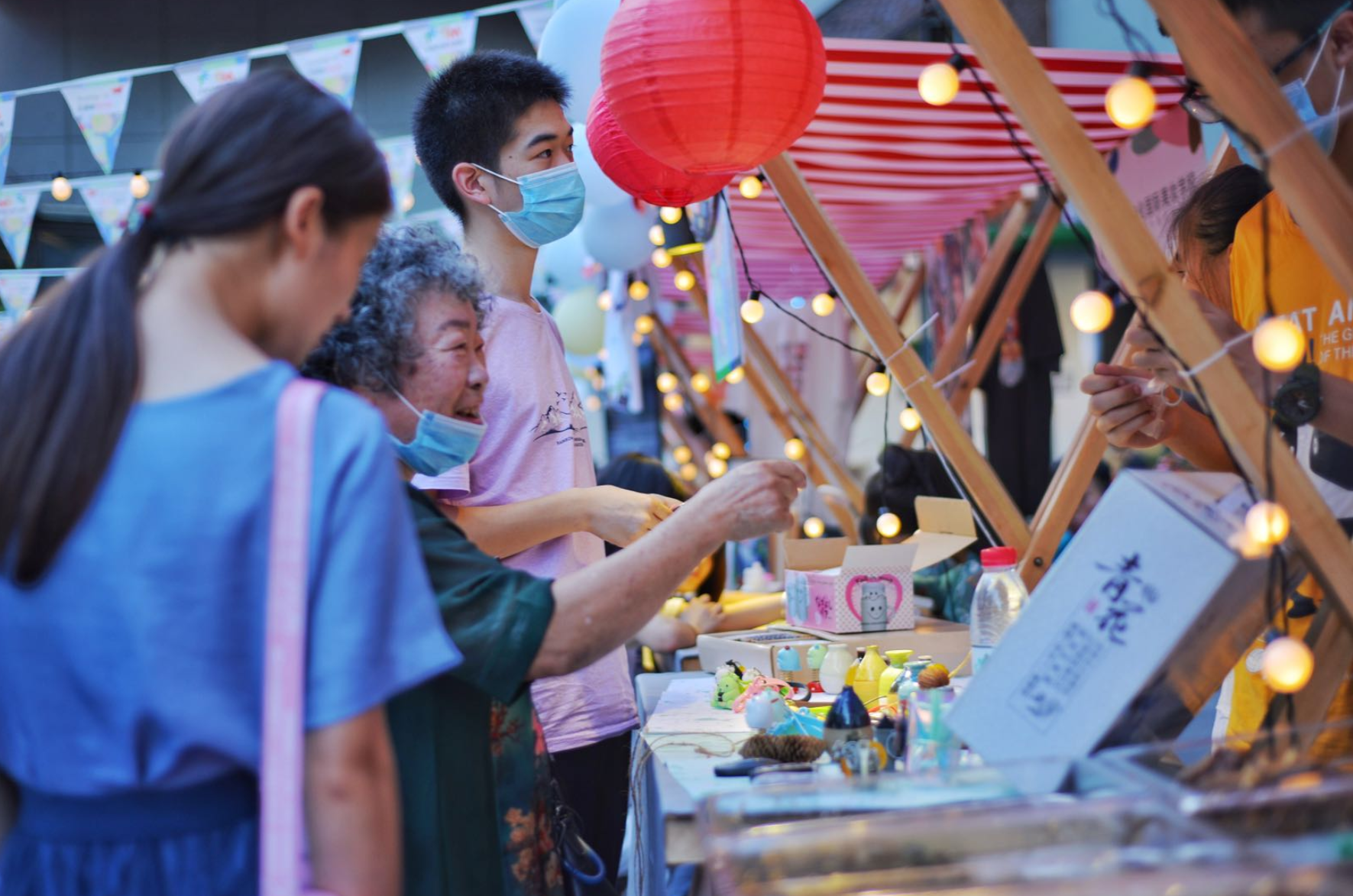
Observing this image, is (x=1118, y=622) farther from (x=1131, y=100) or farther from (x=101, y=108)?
(x=101, y=108)

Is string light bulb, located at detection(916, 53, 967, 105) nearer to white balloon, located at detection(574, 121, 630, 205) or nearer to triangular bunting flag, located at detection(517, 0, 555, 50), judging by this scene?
white balloon, located at detection(574, 121, 630, 205)

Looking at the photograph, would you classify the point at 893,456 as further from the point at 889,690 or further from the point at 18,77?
the point at 18,77

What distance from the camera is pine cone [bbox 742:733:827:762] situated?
69.7 inches

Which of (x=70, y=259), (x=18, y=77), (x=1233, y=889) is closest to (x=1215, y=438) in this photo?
(x=1233, y=889)

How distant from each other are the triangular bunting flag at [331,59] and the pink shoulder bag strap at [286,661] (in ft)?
16.3

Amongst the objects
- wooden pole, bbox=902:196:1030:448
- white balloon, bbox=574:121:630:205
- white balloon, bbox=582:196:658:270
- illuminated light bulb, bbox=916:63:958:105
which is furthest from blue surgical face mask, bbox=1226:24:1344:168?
white balloon, bbox=582:196:658:270

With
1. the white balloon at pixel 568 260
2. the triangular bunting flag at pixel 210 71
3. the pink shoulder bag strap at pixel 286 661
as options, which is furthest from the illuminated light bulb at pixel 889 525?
the white balloon at pixel 568 260

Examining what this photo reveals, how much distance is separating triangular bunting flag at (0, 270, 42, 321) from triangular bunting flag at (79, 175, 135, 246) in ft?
1.90

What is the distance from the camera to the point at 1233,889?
0.88m

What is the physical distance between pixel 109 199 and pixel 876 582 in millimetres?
6592

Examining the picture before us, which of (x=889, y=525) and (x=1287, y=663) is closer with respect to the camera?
(x=1287, y=663)

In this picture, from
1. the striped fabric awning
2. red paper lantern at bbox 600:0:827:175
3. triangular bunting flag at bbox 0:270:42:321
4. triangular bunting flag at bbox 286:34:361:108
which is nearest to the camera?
red paper lantern at bbox 600:0:827:175

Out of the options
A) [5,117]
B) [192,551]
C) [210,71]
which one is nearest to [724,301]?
[192,551]

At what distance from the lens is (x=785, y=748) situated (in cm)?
179
